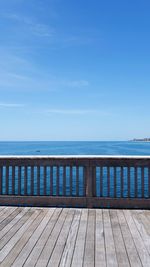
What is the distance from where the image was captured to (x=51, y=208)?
425cm

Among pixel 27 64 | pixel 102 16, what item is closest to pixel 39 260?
pixel 102 16

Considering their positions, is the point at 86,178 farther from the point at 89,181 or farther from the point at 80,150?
the point at 80,150

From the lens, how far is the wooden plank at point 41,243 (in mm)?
2307

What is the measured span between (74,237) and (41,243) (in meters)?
0.40

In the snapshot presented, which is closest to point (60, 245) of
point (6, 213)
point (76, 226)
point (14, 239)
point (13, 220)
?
point (14, 239)

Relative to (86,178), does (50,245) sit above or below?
below

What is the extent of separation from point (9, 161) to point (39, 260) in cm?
236

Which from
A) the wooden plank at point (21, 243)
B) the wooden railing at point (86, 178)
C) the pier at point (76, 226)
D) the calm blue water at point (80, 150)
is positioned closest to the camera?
the wooden plank at point (21, 243)

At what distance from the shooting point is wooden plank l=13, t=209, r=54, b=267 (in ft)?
7.62

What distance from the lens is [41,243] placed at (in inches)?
108

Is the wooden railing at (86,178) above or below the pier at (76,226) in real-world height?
above

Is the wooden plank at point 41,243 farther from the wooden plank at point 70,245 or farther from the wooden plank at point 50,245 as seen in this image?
the wooden plank at point 70,245

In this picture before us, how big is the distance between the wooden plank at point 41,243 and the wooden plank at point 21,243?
0.14 m

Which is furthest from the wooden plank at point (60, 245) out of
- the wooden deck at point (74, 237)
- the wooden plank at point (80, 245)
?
the wooden plank at point (80, 245)
